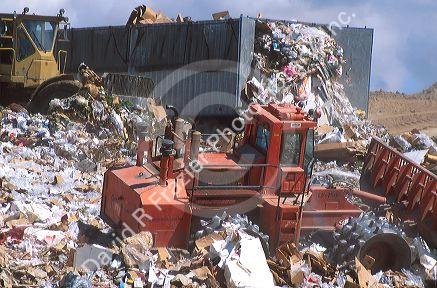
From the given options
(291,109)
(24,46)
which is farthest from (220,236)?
(24,46)

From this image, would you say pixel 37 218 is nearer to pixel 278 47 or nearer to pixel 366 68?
pixel 278 47

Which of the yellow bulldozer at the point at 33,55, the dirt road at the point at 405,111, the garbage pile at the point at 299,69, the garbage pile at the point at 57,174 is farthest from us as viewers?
the dirt road at the point at 405,111

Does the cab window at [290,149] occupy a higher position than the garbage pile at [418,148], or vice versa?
the cab window at [290,149]

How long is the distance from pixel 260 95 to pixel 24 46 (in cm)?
578

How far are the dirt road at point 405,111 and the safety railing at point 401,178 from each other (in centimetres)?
1397

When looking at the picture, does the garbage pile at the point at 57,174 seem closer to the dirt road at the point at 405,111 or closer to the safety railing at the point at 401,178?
the safety railing at the point at 401,178

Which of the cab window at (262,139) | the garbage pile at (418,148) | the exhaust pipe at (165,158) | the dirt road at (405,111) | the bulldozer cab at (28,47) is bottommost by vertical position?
the dirt road at (405,111)

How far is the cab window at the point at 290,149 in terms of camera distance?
7340 millimetres

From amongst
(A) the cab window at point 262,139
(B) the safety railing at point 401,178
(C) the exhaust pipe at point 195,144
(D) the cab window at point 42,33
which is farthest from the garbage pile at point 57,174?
(B) the safety railing at point 401,178

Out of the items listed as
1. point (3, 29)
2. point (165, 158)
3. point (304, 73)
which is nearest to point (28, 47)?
point (3, 29)

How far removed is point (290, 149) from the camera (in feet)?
24.3

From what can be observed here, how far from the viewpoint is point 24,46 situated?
15094 mm

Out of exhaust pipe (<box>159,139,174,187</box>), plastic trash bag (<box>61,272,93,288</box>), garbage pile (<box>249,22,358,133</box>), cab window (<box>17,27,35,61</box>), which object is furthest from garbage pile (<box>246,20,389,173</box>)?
plastic trash bag (<box>61,272,93,288</box>)

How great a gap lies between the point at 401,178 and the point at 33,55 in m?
9.32
